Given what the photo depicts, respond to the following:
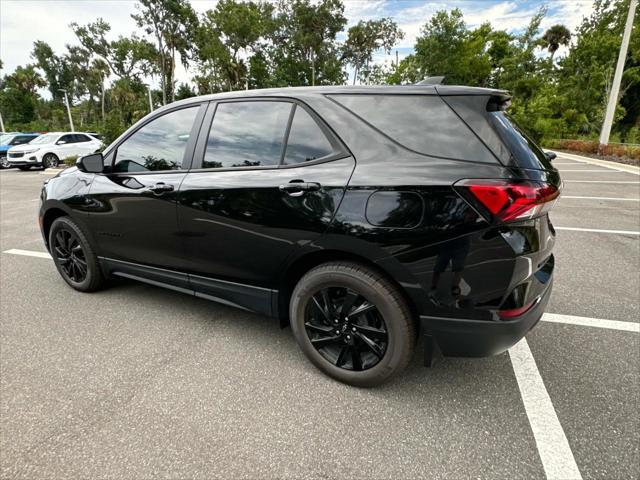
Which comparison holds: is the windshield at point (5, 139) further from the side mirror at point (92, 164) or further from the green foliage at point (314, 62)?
the side mirror at point (92, 164)

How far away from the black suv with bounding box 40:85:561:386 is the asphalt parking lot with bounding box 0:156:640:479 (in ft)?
1.08

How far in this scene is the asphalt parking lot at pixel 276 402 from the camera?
5.43ft

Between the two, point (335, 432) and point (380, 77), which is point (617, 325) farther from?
point (380, 77)

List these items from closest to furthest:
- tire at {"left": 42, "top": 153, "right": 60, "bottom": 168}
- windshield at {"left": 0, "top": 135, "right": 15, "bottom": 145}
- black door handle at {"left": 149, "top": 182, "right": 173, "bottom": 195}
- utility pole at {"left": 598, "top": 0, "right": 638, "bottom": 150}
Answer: black door handle at {"left": 149, "top": 182, "right": 173, "bottom": 195} → utility pole at {"left": 598, "top": 0, "right": 638, "bottom": 150} → tire at {"left": 42, "top": 153, "right": 60, "bottom": 168} → windshield at {"left": 0, "top": 135, "right": 15, "bottom": 145}

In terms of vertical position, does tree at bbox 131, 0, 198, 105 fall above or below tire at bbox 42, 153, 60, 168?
above

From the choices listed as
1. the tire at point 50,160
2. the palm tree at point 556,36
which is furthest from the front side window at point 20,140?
the palm tree at point 556,36

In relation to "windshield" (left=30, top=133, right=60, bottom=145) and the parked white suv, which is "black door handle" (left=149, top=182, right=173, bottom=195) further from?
"windshield" (left=30, top=133, right=60, bottom=145)

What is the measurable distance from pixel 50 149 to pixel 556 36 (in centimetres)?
5596

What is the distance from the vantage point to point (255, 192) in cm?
217

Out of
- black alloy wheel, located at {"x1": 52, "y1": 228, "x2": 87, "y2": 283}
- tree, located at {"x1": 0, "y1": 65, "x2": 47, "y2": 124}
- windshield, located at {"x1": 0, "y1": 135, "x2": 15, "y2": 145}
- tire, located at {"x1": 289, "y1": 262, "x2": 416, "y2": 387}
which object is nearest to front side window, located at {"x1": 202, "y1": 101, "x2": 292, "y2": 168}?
tire, located at {"x1": 289, "y1": 262, "x2": 416, "y2": 387}

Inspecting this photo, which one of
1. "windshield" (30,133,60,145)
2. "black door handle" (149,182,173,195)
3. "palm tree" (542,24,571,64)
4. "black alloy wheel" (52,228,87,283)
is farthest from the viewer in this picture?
"palm tree" (542,24,571,64)

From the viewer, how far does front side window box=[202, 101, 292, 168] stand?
7.30ft

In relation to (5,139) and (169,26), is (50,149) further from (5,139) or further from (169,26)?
(169,26)

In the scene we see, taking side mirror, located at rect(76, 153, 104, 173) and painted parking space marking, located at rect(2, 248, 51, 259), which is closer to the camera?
side mirror, located at rect(76, 153, 104, 173)
